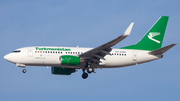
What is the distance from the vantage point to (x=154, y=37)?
170 ft

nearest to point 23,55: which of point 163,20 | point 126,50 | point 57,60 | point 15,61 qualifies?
point 15,61

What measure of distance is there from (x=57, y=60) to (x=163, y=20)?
56.6ft

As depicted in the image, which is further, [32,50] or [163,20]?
[163,20]

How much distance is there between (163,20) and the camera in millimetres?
52875

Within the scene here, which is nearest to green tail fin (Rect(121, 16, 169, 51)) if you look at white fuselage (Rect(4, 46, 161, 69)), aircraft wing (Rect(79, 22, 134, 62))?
white fuselage (Rect(4, 46, 161, 69))

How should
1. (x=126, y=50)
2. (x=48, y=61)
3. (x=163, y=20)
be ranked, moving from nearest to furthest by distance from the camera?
1. (x=48, y=61)
2. (x=126, y=50)
3. (x=163, y=20)

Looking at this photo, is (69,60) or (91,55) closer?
(69,60)

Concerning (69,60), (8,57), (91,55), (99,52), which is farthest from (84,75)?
(8,57)

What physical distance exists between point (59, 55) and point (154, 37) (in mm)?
14296

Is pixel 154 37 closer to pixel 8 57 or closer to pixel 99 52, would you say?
pixel 99 52

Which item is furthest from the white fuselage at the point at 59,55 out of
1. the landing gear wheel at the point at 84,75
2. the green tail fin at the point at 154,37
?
the landing gear wheel at the point at 84,75

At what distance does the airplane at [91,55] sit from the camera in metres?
45.9

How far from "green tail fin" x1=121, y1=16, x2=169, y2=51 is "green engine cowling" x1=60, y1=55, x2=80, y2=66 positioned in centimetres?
826

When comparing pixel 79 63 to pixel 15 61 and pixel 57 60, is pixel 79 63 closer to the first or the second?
pixel 57 60
